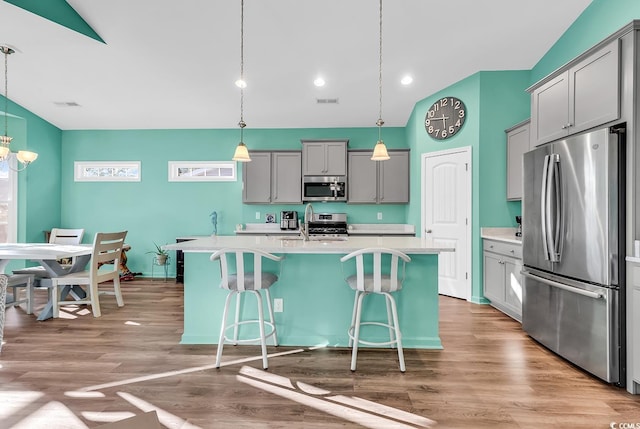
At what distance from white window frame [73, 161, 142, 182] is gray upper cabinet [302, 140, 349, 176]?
3115mm

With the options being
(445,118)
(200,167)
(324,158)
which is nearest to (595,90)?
(445,118)

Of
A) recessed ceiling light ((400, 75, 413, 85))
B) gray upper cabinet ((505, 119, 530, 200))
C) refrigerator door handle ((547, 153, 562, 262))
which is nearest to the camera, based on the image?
refrigerator door handle ((547, 153, 562, 262))

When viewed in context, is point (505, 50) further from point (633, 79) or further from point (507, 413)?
point (507, 413)

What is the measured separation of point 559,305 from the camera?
251cm

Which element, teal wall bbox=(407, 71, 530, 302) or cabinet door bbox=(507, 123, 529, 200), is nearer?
cabinet door bbox=(507, 123, 529, 200)

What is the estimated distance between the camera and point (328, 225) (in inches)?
218

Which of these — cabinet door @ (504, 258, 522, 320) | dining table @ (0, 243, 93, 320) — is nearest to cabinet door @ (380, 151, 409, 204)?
cabinet door @ (504, 258, 522, 320)

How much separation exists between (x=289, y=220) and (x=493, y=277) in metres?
3.19

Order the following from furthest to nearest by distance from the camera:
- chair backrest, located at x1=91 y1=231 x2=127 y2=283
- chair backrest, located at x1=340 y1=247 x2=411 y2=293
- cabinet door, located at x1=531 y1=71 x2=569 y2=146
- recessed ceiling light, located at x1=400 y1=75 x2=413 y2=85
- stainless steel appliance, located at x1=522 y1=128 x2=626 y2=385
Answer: recessed ceiling light, located at x1=400 y1=75 x2=413 y2=85 → chair backrest, located at x1=91 y1=231 x2=127 y2=283 → cabinet door, located at x1=531 y1=71 x2=569 y2=146 → chair backrest, located at x1=340 y1=247 x2=411 y2=293 → stainless steel appliance, located at x1=522 y1=128 x2=626 y2=385

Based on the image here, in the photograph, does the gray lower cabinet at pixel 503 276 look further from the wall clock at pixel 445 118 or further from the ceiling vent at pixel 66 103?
the ceiling vent at pixel 66 103

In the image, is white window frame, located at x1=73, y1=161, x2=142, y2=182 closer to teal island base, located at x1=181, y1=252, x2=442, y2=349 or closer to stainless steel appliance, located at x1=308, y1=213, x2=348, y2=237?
stainless steel appliance, located at x1=308, y1=213, x2=348, y2=237

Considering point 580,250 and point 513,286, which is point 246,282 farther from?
point 513,286

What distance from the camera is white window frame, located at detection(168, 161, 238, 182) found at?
18.9 ft

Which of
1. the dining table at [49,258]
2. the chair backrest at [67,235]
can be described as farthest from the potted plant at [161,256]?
the dining table at [49,258]
